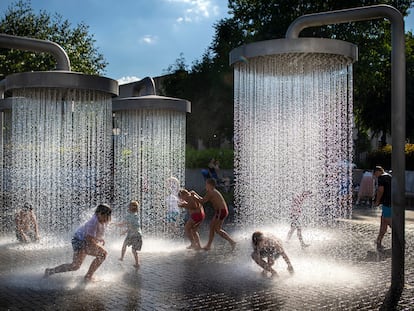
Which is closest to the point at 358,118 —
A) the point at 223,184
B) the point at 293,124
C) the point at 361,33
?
the point at 361,33

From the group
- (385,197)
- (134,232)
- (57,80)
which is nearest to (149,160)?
(134,232)

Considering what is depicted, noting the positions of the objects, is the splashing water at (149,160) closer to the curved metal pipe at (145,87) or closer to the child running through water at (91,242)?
the curved metal pipe at (145,87)

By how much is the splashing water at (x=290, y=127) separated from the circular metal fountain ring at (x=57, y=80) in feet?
7.39

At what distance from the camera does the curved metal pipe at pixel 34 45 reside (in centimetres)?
743

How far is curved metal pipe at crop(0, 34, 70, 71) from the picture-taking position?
293 inches

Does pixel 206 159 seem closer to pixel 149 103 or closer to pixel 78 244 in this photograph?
pixel 149 103

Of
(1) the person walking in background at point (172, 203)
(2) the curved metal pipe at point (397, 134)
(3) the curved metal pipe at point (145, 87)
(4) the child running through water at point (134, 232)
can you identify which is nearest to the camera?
(2) the curved metal pipe at point (397, 134)

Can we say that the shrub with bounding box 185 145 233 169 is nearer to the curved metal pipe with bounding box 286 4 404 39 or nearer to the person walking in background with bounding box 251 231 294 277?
the person walking in background with bounding box 251 231 294 277

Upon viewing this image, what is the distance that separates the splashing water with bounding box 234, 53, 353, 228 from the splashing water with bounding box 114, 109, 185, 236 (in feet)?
5.80

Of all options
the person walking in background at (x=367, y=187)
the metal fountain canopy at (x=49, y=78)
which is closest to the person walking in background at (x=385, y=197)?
the metal fountain canopy at (x=49, y=78)

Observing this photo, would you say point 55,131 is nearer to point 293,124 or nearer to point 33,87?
point 33,87

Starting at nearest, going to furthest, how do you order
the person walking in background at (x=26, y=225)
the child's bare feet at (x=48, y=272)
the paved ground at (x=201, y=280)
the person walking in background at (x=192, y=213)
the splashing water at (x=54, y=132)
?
the paved ground at (x=201, y=280) < the child's bare feet at (x=48, y=272) < the splashing water at (x=54, y=132) < the person walking in background at (x=192, y=213) < the person walking in background at (x=26, y=225)

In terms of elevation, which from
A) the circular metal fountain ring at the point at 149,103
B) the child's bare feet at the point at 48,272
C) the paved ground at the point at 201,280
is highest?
the circular metal fountain ring at the point at 149,103

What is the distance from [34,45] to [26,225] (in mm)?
4299
